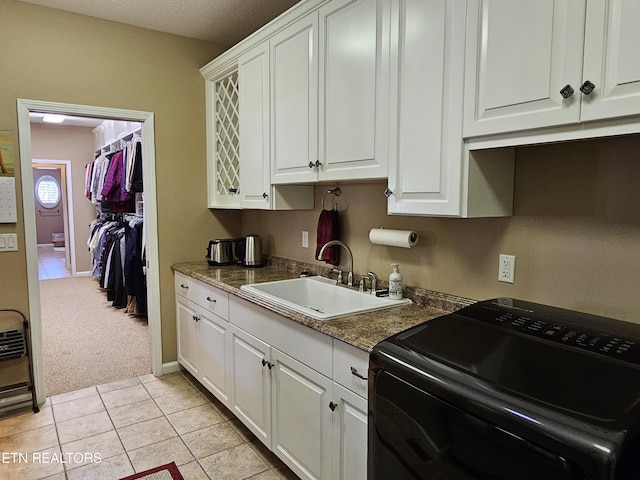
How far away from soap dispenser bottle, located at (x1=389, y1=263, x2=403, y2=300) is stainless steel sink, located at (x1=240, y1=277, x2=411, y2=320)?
0.03 metres

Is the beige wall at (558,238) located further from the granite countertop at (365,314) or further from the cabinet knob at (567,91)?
the cabinet knob at (567,91)

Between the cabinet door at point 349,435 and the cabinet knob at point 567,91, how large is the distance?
1.18 meters

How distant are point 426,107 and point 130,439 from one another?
243cm

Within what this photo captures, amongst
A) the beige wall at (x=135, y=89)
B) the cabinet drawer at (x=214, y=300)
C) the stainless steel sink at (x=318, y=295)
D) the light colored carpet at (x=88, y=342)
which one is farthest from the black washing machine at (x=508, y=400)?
the light colored carpet at (x=88, y=342)

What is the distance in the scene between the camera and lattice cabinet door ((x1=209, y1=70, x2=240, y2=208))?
321 cm

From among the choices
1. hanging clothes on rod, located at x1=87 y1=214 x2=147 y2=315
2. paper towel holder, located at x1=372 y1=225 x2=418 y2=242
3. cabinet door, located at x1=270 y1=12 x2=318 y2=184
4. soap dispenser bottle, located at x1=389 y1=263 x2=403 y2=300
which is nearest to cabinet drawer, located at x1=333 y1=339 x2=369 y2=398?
soap dispenser bottle, located at x1=389 y1=263 x2=403 y2=300

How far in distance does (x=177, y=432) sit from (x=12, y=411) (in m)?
1.21

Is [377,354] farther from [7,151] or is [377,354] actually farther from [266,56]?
[7,151]

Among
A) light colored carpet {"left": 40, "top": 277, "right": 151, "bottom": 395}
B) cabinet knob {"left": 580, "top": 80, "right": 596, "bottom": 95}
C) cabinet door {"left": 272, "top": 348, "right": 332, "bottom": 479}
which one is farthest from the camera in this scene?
light colored carpet {"left": 40, "top": 277, "right": 151, "bottom": 395}

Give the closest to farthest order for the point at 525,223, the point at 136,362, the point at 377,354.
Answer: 1. the point at 377,354
2. the point at 525,223
3. the point at 136,362

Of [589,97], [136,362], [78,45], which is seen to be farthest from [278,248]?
[589,97]

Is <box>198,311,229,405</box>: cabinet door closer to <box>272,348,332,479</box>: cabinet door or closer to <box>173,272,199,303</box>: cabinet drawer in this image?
<box>173,272,199,303</box>: cabinet drawer

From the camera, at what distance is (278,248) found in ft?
10.7

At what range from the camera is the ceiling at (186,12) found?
277cm
